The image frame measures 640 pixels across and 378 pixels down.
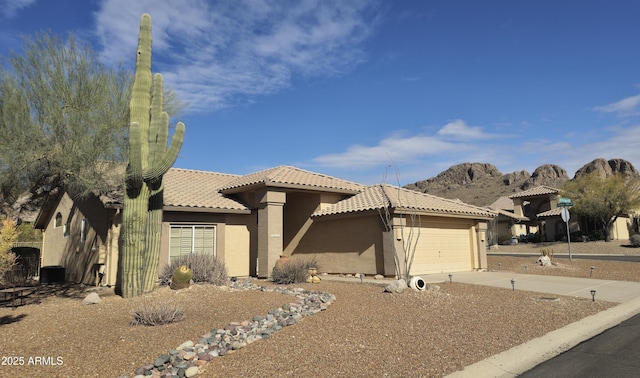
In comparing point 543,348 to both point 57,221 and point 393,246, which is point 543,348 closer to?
point 393,246

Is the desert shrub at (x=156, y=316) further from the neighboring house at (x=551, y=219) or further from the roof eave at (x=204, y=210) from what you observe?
the neighboring house at (x=551, y=219)

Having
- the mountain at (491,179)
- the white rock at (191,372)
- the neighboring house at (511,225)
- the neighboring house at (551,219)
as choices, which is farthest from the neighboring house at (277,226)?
the mountain at (491,179)

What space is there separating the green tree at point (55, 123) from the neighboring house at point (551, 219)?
41.7 meters

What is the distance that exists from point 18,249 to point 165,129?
17452 millimetres

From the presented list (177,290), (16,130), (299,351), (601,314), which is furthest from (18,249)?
(601,314)

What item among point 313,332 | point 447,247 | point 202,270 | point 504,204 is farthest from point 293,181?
point 504,204

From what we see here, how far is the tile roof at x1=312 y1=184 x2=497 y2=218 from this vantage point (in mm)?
17203

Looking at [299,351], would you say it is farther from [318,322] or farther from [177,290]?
[177,290]

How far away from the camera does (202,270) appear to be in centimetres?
1344

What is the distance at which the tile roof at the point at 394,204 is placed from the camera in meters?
17.2

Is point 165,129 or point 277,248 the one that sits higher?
point 165,129

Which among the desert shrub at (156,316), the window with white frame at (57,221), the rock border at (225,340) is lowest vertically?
the rock border at (225,340)

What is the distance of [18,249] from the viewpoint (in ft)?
76.9

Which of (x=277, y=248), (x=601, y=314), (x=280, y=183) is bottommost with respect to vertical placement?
(x=601, y=314)
